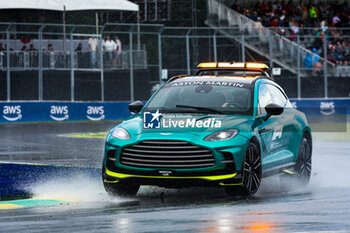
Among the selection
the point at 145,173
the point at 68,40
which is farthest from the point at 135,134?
the point at 68,40

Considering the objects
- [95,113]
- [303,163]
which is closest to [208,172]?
[303,163]

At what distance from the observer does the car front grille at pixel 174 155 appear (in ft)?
30.9

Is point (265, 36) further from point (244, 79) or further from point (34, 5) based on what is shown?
point (244, 79)

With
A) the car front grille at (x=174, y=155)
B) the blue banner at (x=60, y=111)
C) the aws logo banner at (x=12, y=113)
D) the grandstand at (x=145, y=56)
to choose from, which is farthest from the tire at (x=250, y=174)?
the aws logo banner at (x=12, y=113)

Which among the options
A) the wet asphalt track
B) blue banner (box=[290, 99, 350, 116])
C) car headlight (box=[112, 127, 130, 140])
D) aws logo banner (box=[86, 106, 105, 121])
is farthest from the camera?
blue banner (box=[290, 99, 350, 116])

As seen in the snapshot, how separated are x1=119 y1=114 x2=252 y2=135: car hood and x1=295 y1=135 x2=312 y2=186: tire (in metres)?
1.89

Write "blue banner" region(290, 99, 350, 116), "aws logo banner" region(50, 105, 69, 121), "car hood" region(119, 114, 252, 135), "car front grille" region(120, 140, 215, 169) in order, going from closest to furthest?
"car front grille" region(120, 140, 215, 169)
"car hood" region(119, 114, 252, 135)
"aws logo banner" region(50, 105, 69, 121)
"blue banner" region(290, 99, 350, 116)

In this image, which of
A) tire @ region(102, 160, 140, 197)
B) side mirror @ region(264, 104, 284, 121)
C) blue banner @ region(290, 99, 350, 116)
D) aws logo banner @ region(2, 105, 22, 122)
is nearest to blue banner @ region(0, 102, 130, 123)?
aws logo banner @ region(2, 105, 22, 122)

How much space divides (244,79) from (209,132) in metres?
1.77

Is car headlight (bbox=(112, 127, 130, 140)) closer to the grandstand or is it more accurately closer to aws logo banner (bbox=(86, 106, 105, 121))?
the grandstand

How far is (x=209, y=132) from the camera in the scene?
9.58m

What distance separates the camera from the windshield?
10.3m

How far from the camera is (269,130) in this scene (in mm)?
10570

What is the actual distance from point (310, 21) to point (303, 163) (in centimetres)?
2876
